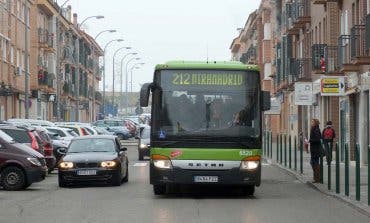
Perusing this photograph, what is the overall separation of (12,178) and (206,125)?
617 centimetres

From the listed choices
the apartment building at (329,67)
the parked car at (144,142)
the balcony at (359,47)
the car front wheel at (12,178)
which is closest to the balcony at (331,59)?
the apartment building at (329,67)

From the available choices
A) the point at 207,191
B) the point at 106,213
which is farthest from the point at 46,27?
the point at 106,213

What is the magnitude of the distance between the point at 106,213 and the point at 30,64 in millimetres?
56813

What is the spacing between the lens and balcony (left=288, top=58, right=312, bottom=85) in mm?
49406

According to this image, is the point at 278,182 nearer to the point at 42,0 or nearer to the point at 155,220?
the point at 155,220

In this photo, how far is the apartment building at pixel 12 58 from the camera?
195ft

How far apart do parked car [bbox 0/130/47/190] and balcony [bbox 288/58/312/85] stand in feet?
88.6

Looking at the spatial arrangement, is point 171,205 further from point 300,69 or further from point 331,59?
point 300,69

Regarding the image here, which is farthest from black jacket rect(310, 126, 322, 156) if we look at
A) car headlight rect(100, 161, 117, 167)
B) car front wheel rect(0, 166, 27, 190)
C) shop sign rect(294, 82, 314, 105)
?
shop sign rect(294, 82, 314, 105)

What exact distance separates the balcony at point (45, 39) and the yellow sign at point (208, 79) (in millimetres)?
55862

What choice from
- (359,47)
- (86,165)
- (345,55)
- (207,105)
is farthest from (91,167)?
(345,55)

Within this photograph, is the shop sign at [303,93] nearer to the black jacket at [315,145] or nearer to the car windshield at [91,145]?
the black jacket at [315,145]

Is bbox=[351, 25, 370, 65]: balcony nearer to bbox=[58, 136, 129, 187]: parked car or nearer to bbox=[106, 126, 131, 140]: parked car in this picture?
bbox=[58, 136, 129, 187]: parked car

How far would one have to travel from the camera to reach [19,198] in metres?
21.4
